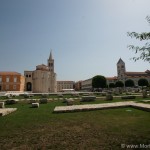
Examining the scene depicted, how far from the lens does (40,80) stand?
72625 mm

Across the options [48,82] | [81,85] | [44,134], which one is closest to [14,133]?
[44,134]

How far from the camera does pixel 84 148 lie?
479 cm

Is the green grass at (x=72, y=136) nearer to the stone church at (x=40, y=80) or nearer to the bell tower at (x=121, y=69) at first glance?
the stone church at (x=40, y=80)

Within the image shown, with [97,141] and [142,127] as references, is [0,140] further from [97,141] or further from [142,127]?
[142,127]

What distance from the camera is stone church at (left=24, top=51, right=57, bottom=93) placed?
2859 inches

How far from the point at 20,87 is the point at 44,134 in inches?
2555

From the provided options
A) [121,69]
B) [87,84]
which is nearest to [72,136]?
[121,69]

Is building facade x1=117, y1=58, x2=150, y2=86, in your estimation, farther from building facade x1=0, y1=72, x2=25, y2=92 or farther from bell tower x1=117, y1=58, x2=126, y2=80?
building facade x1=0, y1=72, x2=25, y2=92

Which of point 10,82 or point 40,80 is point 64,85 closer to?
point 40,80

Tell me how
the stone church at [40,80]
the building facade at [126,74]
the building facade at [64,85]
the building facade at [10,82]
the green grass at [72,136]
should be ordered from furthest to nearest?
the building facade at [64,85], the building facade at [126,74], the stone church at [40,80], the building facade at [10,82], the green grass at [72,136]

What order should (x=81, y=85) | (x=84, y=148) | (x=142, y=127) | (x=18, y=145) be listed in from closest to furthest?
(x=84, y=148) → (x=18, y=145) → (x=142, y=127) → (x=81, y=85)

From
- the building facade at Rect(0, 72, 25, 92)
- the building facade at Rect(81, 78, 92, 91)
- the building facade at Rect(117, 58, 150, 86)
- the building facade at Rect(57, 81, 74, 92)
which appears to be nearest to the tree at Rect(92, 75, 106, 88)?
the building facade at Rect(0, 72, 25, 92)

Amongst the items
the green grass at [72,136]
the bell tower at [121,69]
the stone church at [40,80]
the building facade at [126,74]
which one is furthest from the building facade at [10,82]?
the bell tower at [121,69]

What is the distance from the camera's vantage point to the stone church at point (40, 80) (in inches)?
2859
